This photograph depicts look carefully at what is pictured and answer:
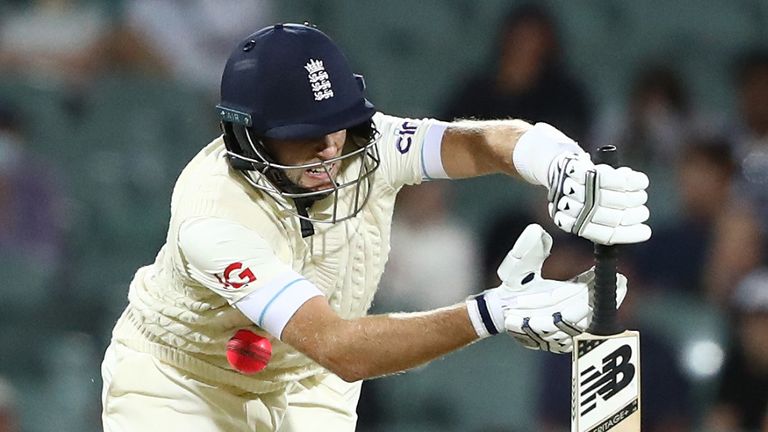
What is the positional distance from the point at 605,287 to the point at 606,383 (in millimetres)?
239

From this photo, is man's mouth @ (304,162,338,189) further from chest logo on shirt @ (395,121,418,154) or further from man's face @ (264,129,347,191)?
chest logo on shirt @ (395,121,418,154)

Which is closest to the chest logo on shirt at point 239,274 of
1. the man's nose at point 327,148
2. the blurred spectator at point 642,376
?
the man's nose at point 327,148

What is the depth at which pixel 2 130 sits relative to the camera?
6.16m

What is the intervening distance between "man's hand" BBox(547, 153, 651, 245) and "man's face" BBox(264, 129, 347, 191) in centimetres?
64

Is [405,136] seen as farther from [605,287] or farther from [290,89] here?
[605,287]

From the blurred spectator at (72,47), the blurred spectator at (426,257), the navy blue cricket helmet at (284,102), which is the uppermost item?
the navy blue cricket helmet at (284,102)

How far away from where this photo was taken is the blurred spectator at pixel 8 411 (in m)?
5.59

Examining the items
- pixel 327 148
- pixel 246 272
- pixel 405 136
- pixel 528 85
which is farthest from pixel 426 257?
pixel 246 272

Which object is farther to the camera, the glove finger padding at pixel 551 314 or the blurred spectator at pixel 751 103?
the blurred spectator at pixel 751 103

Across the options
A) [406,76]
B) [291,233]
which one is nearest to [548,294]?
[291,233]

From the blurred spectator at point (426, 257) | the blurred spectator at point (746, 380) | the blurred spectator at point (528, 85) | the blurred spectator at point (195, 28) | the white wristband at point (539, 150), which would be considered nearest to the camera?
the white wristband at point (539, 150)

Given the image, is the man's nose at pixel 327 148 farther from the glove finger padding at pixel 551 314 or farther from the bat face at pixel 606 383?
the bat face at pixel 606 383

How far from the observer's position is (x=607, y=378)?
2957 millimetres

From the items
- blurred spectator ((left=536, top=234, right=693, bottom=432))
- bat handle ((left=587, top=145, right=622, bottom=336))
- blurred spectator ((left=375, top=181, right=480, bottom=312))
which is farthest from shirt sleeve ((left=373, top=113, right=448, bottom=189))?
blurred spectator ((left=375, top=181, right=480, bottom=312))
